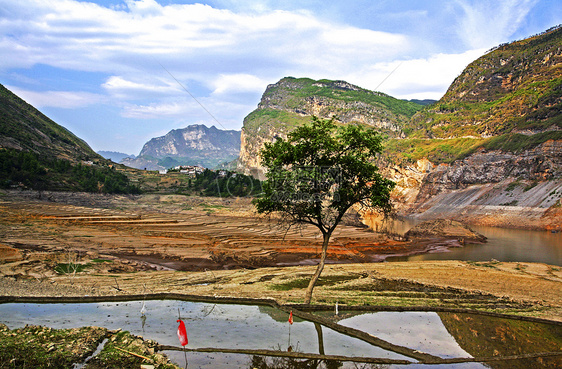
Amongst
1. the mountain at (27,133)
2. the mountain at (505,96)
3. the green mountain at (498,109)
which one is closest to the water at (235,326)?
the mountain at (27,133)

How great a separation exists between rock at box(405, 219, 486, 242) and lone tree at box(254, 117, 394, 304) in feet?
152

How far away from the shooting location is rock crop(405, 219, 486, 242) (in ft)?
188

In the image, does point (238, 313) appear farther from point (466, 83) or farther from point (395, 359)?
point (466, 83)

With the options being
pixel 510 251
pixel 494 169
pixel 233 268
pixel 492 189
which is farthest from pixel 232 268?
pixel 494 169

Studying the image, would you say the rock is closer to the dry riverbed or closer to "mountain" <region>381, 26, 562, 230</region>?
the dry riverbed

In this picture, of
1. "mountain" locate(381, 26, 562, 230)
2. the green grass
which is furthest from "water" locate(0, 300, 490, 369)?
"mountain" locate(381, 26, 562, 230)

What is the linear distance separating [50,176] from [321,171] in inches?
3216

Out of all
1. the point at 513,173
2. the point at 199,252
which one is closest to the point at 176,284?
the point at 199,252

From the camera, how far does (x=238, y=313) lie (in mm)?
14602

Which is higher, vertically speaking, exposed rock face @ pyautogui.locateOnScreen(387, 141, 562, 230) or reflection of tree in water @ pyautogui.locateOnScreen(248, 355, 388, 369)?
exposed rock face @ pyautogui.locateOnScreen(387, 141, 562, 230)

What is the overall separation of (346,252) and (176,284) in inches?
962

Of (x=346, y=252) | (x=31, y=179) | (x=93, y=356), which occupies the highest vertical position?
(x=31, y=179)

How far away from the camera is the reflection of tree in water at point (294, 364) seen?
10023 mm

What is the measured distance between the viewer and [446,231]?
2447 inches
